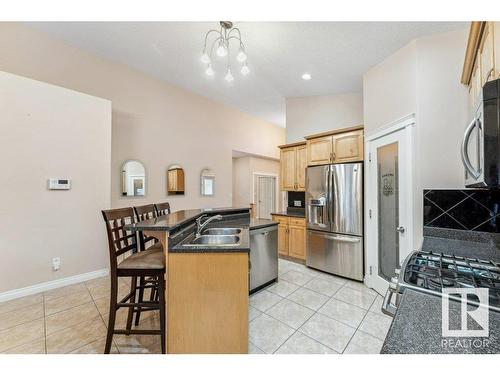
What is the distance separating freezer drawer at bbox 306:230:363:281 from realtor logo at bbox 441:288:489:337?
2308 mm

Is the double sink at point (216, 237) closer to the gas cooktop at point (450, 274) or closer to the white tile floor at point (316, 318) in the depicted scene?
the white tile floor at point (316, 318)

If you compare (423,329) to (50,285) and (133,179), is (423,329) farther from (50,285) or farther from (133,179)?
(133,179)

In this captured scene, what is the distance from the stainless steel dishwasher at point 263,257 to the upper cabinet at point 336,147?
1.45m

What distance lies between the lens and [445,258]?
139 centimetres

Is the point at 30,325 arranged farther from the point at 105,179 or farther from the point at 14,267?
the point at 105,179

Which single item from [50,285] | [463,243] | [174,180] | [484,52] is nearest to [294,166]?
[174,180]

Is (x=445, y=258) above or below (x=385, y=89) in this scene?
below

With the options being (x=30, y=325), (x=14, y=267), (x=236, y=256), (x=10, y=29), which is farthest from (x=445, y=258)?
(x=10, y=29)

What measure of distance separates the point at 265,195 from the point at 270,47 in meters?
4.97

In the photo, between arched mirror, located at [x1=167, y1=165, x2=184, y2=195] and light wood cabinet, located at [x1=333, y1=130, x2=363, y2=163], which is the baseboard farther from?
light wood cabinet, located at [x1=333, y1=130, x2=363, y2=163]

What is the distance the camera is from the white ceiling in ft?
8.14

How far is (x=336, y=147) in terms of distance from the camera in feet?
11.3
